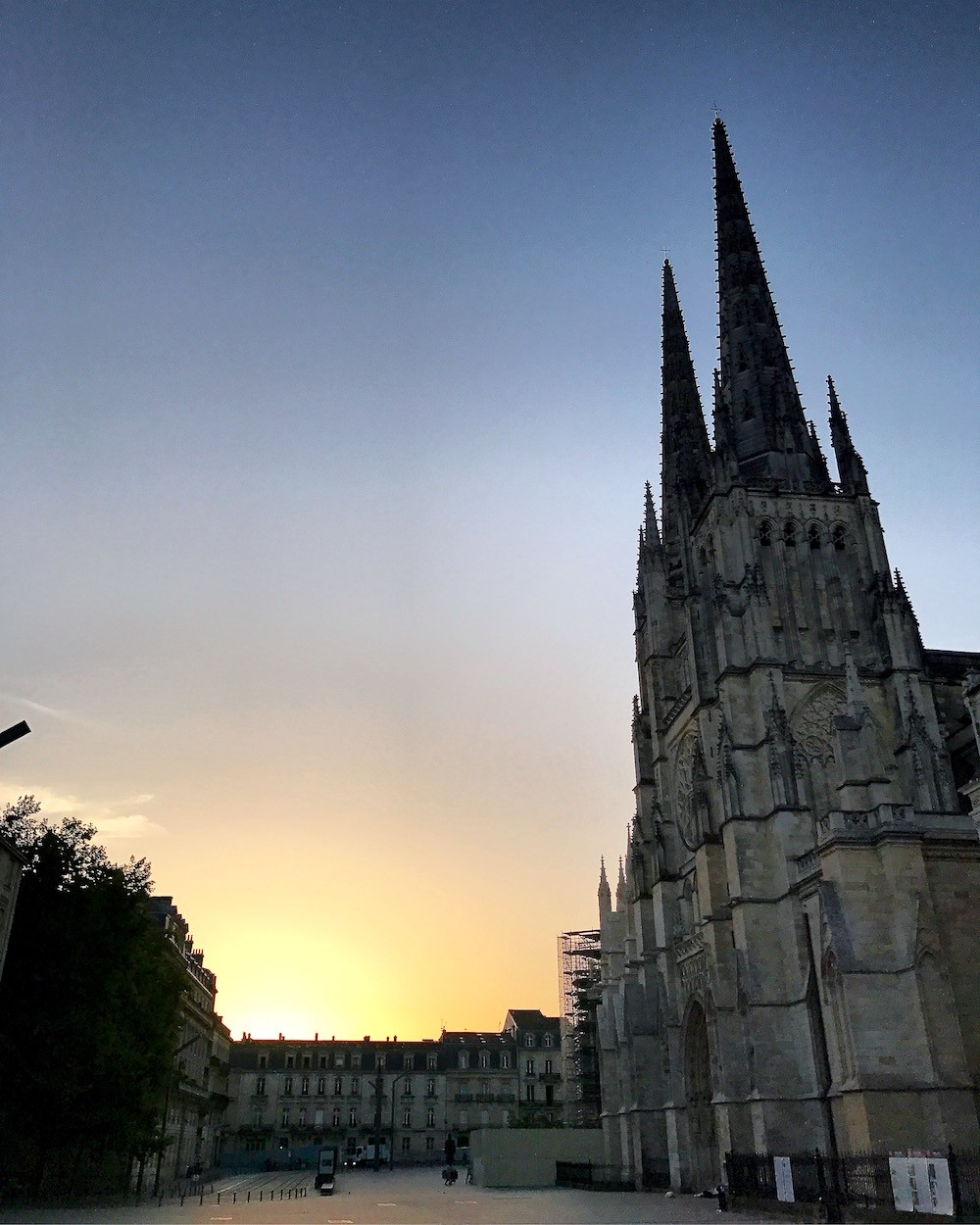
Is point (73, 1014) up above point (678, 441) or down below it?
below

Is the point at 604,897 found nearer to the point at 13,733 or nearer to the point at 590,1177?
the point at 590,1177

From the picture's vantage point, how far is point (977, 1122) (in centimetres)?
2562

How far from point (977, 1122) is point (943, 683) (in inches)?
703

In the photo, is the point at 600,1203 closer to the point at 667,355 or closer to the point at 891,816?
the point at 891,816

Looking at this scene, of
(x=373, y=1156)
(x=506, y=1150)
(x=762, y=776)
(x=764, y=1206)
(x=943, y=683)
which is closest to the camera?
(x=764, y=1206)

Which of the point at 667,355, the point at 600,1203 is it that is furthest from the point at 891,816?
the point at 667,355

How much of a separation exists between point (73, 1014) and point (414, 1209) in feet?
36.7

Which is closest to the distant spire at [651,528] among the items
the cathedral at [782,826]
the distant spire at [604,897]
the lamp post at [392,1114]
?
the cathedral at [782,826]

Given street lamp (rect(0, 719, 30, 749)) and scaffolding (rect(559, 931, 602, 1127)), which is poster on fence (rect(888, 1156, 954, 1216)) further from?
scaffolding (rect(559, 931, 602, 1127))

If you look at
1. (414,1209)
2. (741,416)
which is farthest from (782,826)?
(741,416)

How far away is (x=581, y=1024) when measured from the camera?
6147 cm

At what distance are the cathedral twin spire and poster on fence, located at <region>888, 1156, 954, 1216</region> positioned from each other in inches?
1051

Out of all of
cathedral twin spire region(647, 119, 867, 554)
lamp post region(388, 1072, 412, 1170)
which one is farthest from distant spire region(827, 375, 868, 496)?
lamp post region(388, 1072, 412, 1170)

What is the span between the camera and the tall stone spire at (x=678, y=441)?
51562 mm
